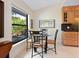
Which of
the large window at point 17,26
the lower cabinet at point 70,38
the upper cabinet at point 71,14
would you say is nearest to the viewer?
the large window at point 17,26

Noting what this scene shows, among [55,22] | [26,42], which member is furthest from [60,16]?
[26,42]

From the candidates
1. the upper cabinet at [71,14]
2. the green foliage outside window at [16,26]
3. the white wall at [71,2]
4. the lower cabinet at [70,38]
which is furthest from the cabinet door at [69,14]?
the green foliage outside window at [16,26]

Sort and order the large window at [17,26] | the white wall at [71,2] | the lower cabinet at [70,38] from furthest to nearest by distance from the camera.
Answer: the white wall at [71,2], the lower cabinet at [70,38], the large window at [17,26]

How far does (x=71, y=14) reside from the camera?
25.2 feet

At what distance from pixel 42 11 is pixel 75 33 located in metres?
2.75

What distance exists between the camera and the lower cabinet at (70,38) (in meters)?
7.29

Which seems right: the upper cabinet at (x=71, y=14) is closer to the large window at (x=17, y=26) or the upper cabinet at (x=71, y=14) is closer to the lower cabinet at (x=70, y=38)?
the lower cabinet at (x=70, y=38)

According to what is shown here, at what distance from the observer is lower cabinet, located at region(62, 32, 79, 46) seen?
23.9ft

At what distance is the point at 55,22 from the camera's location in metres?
8.38

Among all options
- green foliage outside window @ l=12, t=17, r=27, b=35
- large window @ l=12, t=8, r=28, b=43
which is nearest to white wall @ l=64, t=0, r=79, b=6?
large window @ l=12, t=8, r=28, b=43

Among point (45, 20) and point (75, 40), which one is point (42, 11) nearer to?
point (45, 20)

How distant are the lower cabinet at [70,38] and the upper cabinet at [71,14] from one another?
36.0 inches

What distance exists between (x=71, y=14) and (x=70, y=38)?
60.1 inches

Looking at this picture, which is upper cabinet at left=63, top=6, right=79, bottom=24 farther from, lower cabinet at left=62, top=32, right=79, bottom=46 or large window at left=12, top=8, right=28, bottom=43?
large window at left=12, top=8, right=28, bottom=43
